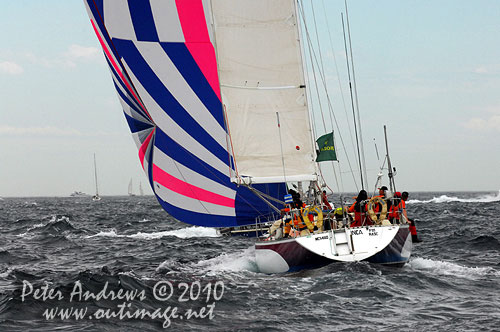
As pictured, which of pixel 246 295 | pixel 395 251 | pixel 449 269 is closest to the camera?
pixel 246 295

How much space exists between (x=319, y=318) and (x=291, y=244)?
9.23 ft

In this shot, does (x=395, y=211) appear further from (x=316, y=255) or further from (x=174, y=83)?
(x=174, y=83)

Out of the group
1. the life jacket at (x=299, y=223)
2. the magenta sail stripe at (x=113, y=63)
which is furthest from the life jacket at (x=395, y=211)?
the magenta sail stripe at (x=113, y=63)

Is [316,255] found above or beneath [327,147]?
beneath

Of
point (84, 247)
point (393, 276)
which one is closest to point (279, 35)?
point (393, 276)

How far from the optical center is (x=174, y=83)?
1398cm

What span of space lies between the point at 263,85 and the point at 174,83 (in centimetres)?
226

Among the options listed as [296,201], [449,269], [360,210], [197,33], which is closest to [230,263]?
[296,201]

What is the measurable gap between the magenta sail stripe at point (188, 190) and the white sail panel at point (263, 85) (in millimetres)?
1447

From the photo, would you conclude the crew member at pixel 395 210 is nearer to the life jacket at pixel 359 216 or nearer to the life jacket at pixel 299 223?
the life jacket at pixel 359 216

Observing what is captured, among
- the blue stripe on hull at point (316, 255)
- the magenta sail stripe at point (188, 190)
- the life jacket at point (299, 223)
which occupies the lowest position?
the blue stripe on hull at point (316, 255)

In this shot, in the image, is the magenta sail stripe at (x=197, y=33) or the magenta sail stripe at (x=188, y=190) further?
the magenta sail stripe at (x=188, y=190)

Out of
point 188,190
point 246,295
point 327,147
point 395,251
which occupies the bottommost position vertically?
point 246,295

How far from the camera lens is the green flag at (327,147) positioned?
1279cm
